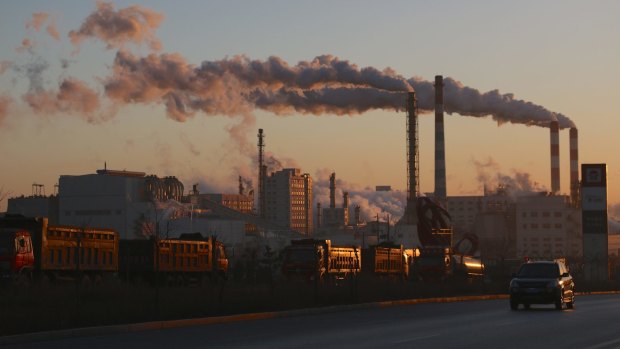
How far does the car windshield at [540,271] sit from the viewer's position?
4025 centimetres

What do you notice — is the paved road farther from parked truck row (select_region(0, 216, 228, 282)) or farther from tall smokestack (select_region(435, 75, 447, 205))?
tall smokestack (select_region(435, 75, 447, 205))

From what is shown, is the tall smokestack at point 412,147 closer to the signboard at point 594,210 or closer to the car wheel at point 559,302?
the signboard at point 594,210

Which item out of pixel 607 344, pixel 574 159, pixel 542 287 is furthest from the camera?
pixel 574 159

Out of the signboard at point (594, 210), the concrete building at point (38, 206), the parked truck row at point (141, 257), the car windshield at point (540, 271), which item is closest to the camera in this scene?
the car windshield at point (540, 271)

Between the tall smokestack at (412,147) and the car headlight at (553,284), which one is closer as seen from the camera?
the car headlight at (553,284)

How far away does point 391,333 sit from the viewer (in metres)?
26.1

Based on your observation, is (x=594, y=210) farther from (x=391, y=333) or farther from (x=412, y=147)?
(x=391, y=333)

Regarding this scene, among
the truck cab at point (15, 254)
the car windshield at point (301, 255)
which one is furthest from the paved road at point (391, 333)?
the car windshield at point (301, 255)

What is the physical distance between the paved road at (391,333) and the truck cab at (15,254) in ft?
39.9

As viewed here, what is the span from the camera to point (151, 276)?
51.8m

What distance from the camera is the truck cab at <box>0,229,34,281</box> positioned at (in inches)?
1577

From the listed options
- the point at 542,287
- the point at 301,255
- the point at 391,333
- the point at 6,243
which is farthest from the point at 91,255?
the point at 391,333

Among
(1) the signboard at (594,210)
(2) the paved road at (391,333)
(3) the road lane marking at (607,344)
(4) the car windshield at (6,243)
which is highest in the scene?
(1) the signboard at (594,210)

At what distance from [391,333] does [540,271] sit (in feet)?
52.0
